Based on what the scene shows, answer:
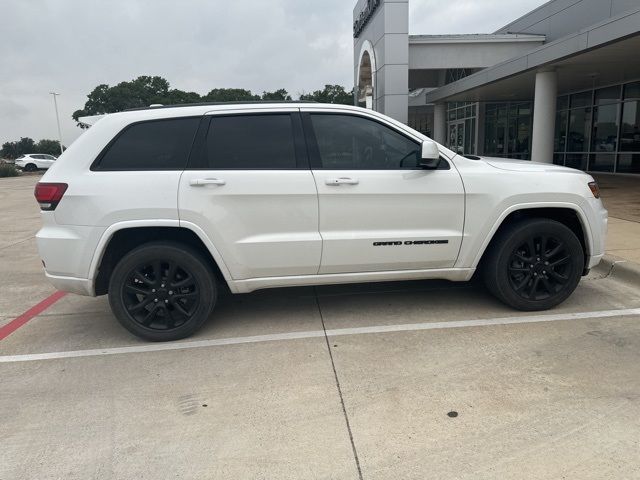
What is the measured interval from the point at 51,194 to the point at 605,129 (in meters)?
18.7

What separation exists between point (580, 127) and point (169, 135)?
63.2ft

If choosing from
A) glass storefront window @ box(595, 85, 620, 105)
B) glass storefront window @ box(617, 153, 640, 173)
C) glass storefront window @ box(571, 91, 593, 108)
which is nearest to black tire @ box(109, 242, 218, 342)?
glass storefront window @ box(617, 153, 640, 173)

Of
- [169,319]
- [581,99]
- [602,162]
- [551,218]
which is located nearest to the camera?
[169,319]

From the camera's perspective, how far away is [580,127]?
19.3 metres

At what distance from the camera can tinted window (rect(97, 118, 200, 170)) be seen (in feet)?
13.3

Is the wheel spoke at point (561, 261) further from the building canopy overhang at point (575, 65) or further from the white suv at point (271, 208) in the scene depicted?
the building canopy overhang at point (575, 65)

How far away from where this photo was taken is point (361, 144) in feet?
14.1

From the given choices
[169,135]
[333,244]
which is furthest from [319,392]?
[169,135]

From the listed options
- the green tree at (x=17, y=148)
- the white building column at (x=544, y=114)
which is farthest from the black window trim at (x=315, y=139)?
the green tree at (x=17, y=148)

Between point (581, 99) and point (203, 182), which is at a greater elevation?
point (581, 99)

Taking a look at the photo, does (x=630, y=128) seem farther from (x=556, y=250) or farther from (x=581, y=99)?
(x=556, y=250)

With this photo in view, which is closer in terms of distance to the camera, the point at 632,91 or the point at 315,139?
the point at 315,139

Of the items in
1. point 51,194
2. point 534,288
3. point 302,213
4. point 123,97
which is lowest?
point 534,288

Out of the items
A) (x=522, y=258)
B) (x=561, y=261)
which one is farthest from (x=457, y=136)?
(x=522, y=258)
